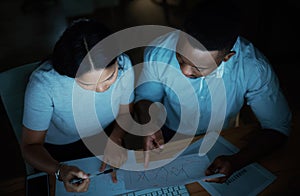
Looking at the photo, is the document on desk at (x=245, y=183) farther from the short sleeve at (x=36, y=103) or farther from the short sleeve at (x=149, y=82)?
the short sleeve at (x=36, y=103)

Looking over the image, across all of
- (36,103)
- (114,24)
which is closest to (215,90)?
(36,103)

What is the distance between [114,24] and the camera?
10.4 feet

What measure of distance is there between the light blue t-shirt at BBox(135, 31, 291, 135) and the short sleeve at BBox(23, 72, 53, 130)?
0.38 meters

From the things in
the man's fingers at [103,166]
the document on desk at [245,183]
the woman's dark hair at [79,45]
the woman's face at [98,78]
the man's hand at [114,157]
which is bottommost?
the document on desk at [245,183]

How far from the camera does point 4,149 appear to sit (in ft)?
6.72

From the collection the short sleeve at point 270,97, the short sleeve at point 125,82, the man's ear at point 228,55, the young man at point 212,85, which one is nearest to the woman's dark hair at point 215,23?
the young man at point 212,85

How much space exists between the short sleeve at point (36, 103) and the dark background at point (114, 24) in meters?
0.92

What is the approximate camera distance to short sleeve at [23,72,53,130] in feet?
3.60

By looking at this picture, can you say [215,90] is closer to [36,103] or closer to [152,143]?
[152,143]

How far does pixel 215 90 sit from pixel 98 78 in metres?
0.49

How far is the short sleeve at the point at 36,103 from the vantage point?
1098 mm

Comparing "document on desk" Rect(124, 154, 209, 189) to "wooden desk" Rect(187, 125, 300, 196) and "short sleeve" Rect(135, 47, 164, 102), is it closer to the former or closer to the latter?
"wooden desk" Rect(187, 125, 300, 196)

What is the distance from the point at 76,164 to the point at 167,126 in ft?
1.69

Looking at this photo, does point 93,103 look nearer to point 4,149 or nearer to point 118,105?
point 118,105
